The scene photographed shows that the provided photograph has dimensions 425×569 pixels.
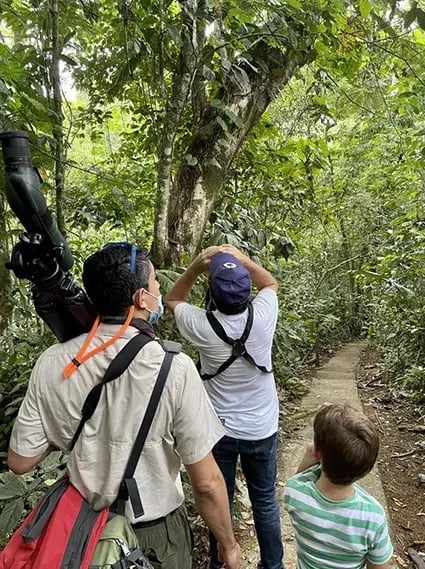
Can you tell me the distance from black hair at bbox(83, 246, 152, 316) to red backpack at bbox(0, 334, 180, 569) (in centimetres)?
13

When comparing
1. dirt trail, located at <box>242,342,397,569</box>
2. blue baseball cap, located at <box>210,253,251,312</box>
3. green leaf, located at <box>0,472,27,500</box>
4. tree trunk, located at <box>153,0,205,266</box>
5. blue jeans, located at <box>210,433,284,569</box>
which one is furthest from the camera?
dirt trail, located at <box>242,342,397,569</box>

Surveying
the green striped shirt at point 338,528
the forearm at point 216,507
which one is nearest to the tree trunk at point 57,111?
the forearm at point 216,507

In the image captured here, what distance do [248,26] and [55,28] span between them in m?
1.25

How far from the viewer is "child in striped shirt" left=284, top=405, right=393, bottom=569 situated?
154 centimetres

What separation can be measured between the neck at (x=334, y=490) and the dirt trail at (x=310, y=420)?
1.44m

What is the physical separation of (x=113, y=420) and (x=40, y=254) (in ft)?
1.69

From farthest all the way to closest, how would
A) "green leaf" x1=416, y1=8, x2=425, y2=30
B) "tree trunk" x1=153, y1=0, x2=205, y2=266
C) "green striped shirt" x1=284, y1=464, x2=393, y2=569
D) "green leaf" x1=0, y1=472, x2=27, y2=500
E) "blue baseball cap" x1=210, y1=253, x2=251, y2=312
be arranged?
"tree trunk" x1=153, y1=0, x2=205, y2=266 → "blue baseball cap" x1=210, y1=253, x2=251, y2=312 → "green leaf" x1=416, y1=8, x2=425, y2=30 → "green leaf" x1=0, y1=472, x2=27, y2=500 → "green striped shirt" x1=284, y1=464, x2=393, y2=569

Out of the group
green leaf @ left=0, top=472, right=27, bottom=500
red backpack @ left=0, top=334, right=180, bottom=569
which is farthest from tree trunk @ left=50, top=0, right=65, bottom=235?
red backpack @ left=0, top=334, right=180, bottom=569

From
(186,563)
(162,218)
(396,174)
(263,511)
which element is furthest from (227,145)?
(396,174)

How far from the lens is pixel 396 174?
23.6 feet

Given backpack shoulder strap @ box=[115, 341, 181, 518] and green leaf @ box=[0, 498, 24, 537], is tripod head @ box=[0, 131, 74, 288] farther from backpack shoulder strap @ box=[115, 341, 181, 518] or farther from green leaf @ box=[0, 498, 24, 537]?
green leaf @ box=[0, 498, 24, 537]

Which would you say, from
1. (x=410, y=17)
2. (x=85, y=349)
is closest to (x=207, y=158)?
(x=410, y=17)

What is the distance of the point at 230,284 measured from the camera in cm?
200

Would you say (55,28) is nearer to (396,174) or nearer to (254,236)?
(254,236)
